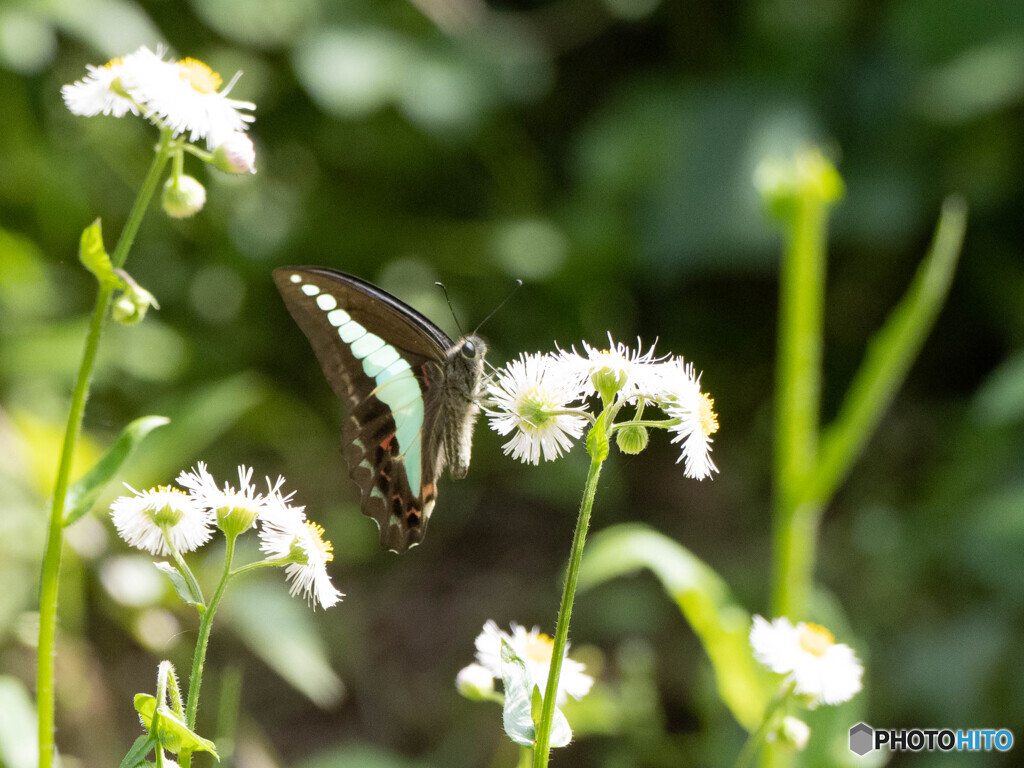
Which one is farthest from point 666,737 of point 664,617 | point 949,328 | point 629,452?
point 629,452

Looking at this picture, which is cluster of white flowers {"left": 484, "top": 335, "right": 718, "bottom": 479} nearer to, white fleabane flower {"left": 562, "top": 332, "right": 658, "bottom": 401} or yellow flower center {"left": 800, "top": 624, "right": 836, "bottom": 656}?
white fleabane flower {"left": 562, "top": 332, "right": 658, "bottom": 401}

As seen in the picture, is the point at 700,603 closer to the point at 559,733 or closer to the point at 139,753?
the point at 559,733

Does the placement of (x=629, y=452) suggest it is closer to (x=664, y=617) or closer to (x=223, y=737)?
(x=223, y=737)

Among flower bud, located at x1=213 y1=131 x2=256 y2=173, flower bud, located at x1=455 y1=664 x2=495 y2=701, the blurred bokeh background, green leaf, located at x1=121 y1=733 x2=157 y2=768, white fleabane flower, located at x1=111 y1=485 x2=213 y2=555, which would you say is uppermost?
the blurred bokeh background

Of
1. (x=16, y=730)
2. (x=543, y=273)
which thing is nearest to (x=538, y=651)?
(x=16, y=730)

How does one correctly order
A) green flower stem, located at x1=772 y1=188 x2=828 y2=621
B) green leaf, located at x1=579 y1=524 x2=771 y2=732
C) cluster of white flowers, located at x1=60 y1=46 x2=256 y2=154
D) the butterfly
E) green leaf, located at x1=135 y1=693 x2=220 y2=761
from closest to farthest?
1. green leaf, located at x1=135 y1=693 x2=220 y2=761
2. cluster of white flowers, located at x1=60 y1=46 x2=256 y2=154
3. green leaf, located at x1=579 y1=524 x2=771 y2=732
4. the butterfly
5. green flower stem, located at x1=772 y1=188 x2=828 y2=621

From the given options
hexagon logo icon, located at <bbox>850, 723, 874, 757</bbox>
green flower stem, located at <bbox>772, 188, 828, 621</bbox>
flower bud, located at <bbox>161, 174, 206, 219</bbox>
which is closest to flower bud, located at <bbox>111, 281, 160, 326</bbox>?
flower bud, located at <bbox>161, 174, 206, 219</bbox>

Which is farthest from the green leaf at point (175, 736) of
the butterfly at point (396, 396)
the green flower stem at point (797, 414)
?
the green flower stem at point (797, 414)
